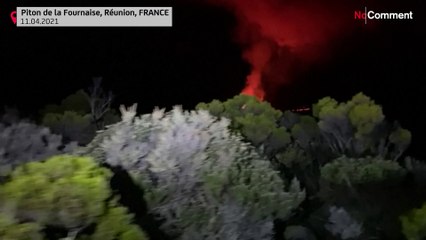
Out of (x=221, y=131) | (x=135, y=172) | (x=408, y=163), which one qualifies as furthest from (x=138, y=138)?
→ (x=408, y=163)

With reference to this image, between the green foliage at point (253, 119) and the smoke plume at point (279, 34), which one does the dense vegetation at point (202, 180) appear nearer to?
the green foliage at point (253, 119)

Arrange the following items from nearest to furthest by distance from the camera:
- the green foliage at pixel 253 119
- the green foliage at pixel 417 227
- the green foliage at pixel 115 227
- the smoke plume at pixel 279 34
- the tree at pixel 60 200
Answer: the tree at pixel 60 200
the green foliage at pixel 115 227
the green foliage at pixel 417 227
the green foliage at pixel 253 119
the smoke plume at pixel 279 34

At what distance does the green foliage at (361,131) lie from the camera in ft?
32.8

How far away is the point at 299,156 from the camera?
9.84m

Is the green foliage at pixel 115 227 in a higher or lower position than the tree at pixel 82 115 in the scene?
lower

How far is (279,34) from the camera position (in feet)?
43.8

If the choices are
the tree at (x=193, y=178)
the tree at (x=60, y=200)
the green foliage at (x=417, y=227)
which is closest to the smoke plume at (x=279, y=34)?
the green foliage at (x=417, y=227)

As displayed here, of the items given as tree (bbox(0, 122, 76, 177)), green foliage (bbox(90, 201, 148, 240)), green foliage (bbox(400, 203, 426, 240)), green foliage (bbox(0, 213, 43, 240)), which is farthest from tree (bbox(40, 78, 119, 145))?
green foliage (bbox(0, 213, 43, 240))

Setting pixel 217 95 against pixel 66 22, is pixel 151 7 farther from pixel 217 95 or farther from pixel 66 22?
pixel 217 95

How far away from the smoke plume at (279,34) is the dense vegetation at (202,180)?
2171 millimetres

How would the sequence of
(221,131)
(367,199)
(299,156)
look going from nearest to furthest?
(221,131) < (367,199) < (299,156)

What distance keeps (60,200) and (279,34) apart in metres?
10.2

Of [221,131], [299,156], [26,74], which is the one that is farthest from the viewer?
[26,74]

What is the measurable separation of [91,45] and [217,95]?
8.92ft
